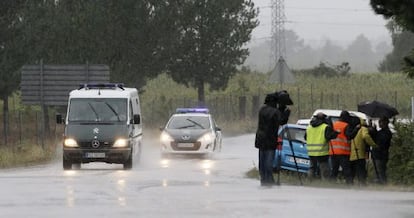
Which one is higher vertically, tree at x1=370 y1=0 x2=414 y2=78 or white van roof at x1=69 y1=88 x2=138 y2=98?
tree at x1=370 y1=0 x2=414 y2=78

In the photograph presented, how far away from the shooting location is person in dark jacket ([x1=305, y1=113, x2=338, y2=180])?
21391mm

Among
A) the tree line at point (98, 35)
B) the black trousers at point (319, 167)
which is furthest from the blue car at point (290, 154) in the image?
the tree line at point (98, 35)

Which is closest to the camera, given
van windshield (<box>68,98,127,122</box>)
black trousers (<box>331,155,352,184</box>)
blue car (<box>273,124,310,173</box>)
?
black trousers (<box>331,155,352,184</box>)

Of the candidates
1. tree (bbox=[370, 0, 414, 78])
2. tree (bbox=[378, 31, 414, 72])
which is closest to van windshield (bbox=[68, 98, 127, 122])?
tree (bbox=[370, 0, 414, 78])

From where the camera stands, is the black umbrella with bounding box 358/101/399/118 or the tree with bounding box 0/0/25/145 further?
the tree with bounding box 0/0/25/145

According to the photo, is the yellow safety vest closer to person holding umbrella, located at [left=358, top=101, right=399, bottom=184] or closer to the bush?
person holding umbrella, located at [left=358, top=101, right=399, bottom=184]

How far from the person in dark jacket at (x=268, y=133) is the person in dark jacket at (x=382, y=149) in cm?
233

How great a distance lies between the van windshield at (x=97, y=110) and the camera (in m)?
28.3

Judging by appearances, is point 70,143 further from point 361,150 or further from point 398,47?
point 398,47

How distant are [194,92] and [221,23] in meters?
21.7

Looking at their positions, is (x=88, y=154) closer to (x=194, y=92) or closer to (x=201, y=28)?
(x=201, y=28)

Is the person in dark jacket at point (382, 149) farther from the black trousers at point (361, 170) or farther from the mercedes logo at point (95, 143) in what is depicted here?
the mercedes logo at point (95, 143)

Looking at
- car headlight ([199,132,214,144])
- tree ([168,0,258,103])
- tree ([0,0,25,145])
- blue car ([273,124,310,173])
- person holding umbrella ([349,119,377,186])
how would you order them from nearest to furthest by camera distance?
person holding umbrella ([349,119,377,186]), blue car ([273,124,310,173]), car headlight ([199,132,214,144]), tree ([0,0,25,145]), tree ([168,0,258,103])

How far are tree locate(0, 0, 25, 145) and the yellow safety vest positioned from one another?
25.4 metres
